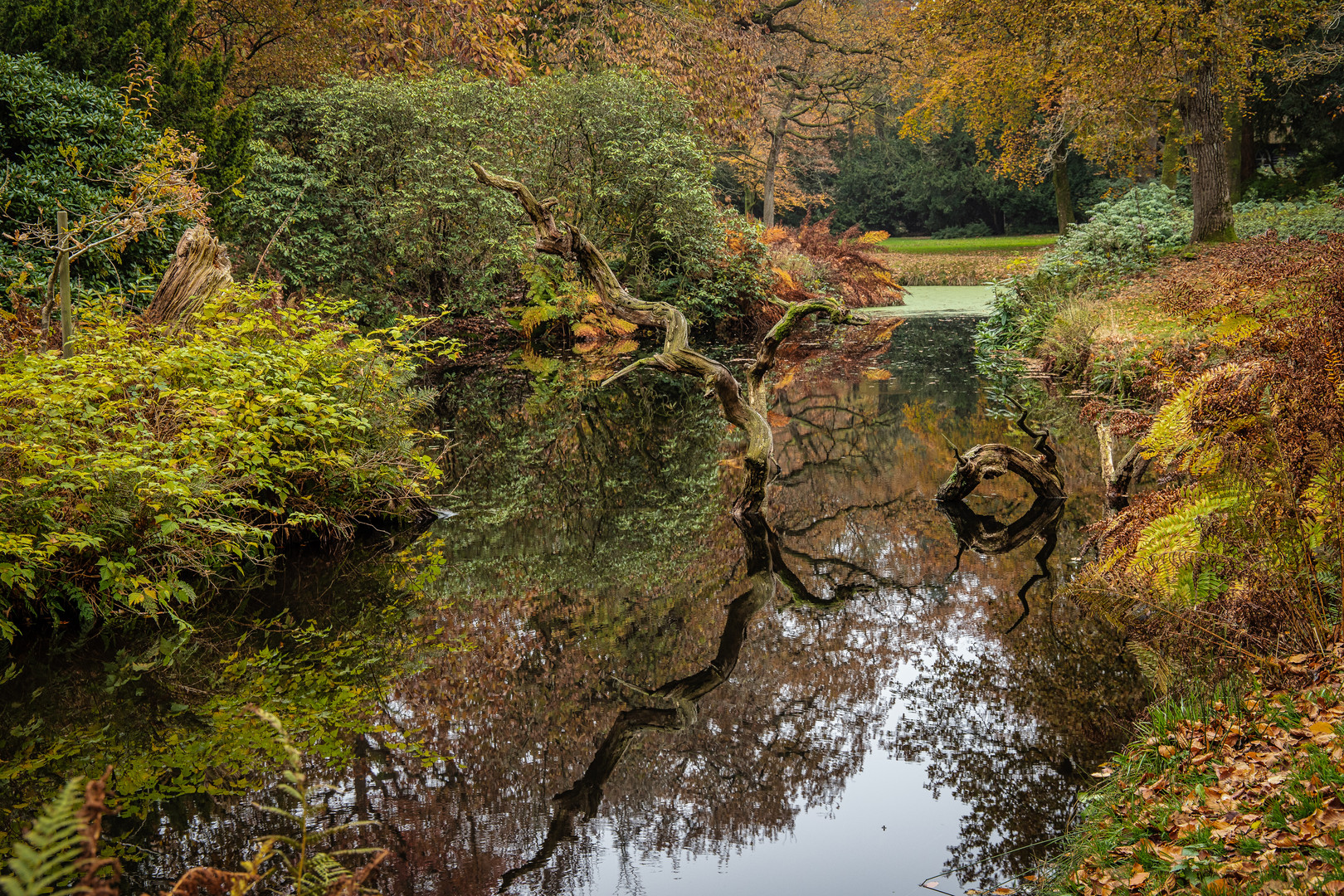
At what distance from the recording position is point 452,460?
29.9ft

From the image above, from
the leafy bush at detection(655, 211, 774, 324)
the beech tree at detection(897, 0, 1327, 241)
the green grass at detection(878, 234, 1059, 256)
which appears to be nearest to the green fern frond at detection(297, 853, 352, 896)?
the beech tree at detection(897, 0, 1327, 241)

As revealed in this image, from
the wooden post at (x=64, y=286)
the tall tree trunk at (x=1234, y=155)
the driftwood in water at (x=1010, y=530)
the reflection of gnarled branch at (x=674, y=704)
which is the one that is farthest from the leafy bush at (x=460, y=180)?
the tall tree trunk at (x=1234, y=155)

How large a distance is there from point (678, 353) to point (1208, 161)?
12.0 m

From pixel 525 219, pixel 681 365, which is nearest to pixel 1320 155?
pixel 525 219

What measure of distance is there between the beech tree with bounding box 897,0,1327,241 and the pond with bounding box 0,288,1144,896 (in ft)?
29.8

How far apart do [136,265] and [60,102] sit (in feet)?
5.54

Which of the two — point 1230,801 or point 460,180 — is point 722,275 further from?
point 1230,801

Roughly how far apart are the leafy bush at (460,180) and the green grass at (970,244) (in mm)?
18316

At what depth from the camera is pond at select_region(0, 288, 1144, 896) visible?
3.22 metres

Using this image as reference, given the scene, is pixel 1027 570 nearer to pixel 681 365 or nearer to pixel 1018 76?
pixel 681 365

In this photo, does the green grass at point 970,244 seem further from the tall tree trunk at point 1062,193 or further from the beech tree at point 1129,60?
the beech tree at point 1129,60

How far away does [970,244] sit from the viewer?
128ft

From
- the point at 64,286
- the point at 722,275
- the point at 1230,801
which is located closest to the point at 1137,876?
the point at 1230,801

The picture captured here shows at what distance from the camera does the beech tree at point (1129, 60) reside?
44.6 feet
